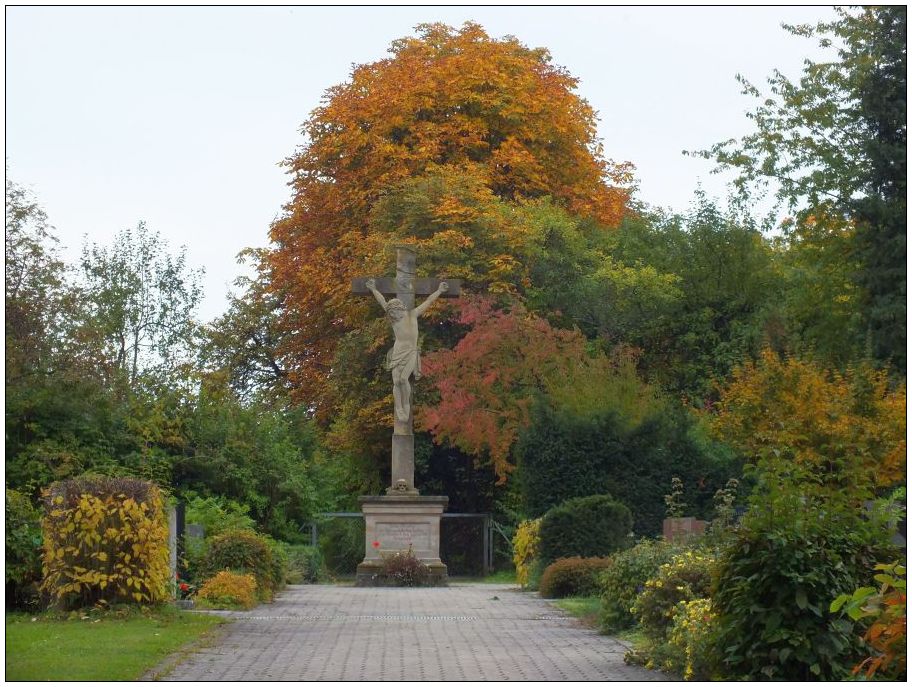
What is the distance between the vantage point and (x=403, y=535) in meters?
26.9

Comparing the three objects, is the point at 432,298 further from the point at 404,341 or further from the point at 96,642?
the point at 96,642

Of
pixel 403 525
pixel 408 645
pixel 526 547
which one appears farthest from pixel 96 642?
pixel 526 547

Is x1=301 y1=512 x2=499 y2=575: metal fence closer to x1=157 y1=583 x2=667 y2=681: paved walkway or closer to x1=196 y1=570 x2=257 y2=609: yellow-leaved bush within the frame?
x1=157 y1=583 x2=667 y2=681: paved walkway

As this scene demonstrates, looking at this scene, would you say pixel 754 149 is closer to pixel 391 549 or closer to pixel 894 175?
pixel 894 175

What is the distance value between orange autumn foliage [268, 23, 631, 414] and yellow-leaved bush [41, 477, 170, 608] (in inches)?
808

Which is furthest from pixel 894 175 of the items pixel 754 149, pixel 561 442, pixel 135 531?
pixel 135 531

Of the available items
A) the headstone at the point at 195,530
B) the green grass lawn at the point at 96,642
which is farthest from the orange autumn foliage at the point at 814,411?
the green grass lawn at the point at 96,642

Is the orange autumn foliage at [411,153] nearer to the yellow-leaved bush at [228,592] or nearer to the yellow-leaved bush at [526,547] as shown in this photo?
the yellow-leaved bush at [526,547]

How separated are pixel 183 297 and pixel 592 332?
17.0 m

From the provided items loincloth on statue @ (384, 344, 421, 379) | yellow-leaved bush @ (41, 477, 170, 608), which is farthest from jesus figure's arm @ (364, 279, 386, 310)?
yellow-leaved bush @ (41, 477, 170, 608)

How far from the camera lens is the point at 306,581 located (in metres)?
29.5

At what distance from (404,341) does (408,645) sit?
14.2m

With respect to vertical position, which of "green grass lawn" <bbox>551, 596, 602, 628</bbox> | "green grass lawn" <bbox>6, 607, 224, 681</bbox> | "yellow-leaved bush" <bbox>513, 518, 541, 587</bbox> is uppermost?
"yellow-leaved bush" <bbox>513, 518, 541, 587</bbox>

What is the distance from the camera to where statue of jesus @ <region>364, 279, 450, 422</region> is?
27516 millimetres
